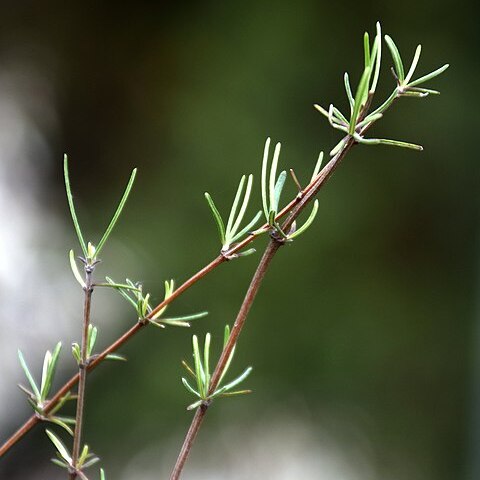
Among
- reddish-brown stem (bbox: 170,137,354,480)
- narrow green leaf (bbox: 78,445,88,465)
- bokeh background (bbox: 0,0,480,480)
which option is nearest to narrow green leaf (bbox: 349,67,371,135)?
reddish-brown stem (bbox: 170,137,354,480)

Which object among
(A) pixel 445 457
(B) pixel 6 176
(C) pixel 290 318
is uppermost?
(B) pixel 6 176

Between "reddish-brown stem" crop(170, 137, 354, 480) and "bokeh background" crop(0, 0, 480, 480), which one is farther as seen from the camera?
"bokeh background" crop(0, 0, 480, 480)

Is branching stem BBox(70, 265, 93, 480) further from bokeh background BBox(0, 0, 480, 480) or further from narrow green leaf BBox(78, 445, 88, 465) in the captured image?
bokeh background BBox(0, 0, 480, 480)

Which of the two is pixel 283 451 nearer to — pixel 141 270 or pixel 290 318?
pixel 290 318

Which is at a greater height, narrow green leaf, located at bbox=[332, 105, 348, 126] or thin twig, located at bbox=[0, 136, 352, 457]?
narrow green leaf, located at bbox=[332, 105, 348, 126]

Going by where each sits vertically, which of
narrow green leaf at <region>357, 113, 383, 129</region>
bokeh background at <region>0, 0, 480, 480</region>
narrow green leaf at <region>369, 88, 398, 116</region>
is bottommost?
bokeh background at <region>0, 0, 480, 480</region>

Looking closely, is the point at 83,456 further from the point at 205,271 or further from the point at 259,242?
the point at 259,242

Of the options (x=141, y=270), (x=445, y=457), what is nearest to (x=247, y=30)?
(x=141, y=270)

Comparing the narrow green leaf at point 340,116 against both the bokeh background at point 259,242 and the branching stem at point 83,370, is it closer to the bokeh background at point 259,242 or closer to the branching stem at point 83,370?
the branching stem at point 83,370

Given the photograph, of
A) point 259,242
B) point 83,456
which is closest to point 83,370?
point 83,456
